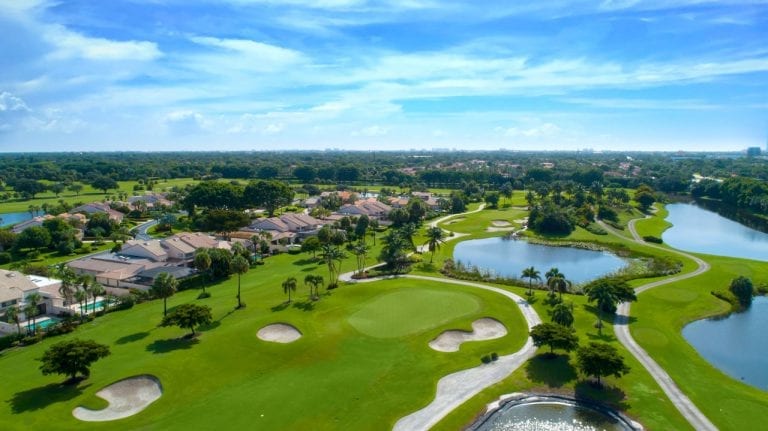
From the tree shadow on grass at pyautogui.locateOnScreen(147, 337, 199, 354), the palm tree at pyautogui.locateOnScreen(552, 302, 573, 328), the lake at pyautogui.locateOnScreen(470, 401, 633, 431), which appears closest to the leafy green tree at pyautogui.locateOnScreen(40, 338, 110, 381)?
the tree shadow on grass at pyautogui.locateOnScreen(147, 337, 199, 354)

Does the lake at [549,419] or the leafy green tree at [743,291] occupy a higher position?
the leafy green tree at [743,291]

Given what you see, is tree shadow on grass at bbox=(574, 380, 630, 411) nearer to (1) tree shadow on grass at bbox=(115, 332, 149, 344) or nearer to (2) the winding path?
(2) the winding path

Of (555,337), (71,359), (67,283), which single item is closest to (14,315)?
(67,283)

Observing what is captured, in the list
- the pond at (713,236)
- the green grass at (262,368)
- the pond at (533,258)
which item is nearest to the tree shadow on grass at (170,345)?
the green grass at (262,368)

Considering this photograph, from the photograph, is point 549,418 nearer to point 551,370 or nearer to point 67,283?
point 551,370

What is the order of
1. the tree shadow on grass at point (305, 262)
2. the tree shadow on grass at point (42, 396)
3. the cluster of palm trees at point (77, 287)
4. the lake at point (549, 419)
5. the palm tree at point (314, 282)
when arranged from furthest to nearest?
1. the tree shadow on grass at point (305, 262)
2. the palm tree at point (314, 282)
3. the cluster of palm trees at point (77, 287)
4. the tree shadow on grass at point (42, 396)
5. the lake at point (549, 419)

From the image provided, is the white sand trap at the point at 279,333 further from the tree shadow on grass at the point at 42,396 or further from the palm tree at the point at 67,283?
the palm tree at the point at 67,283
